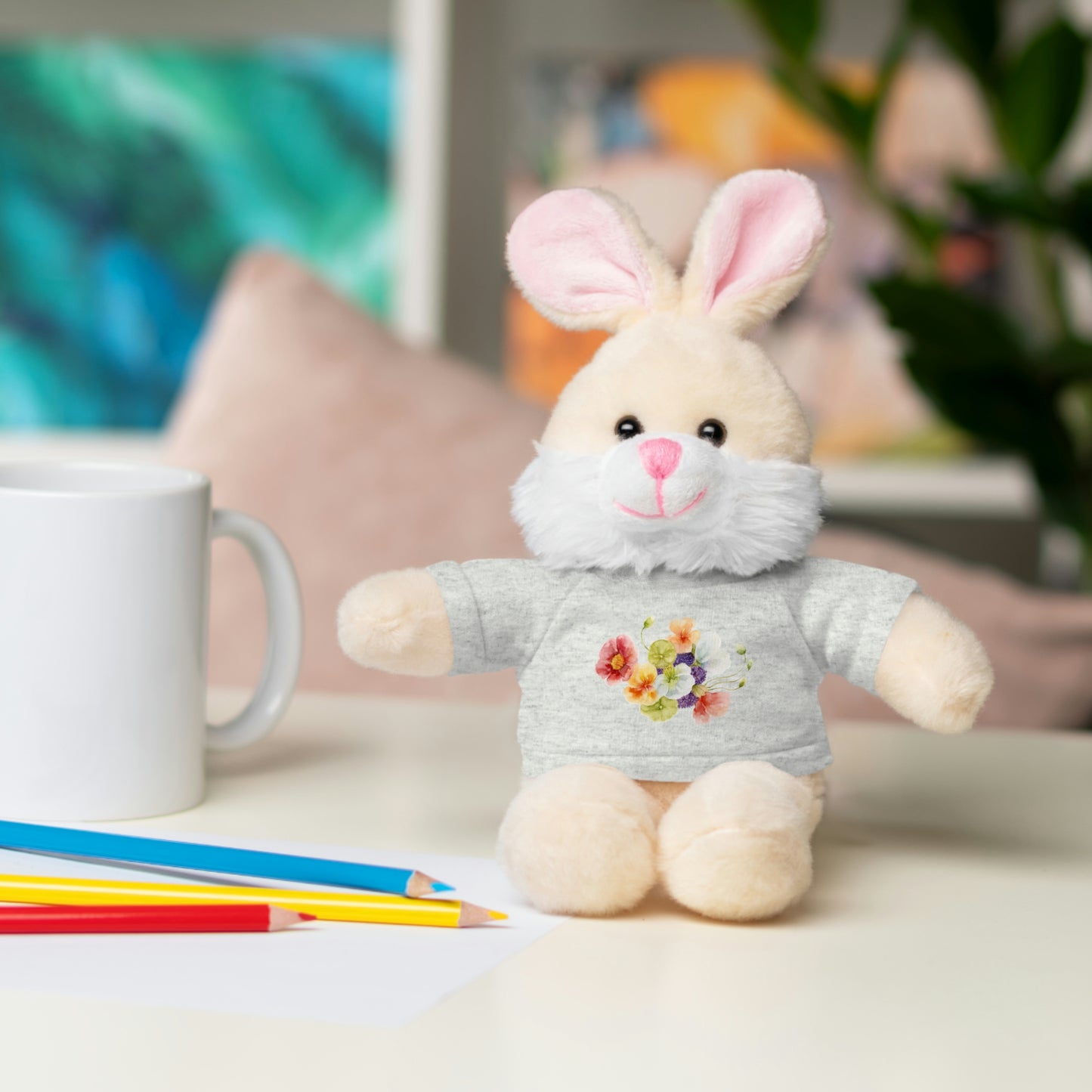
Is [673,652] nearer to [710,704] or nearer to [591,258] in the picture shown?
[710,704]

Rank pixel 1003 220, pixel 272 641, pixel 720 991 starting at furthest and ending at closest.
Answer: pixel 1003 220 < pixel 272 641 < pixel 720 991

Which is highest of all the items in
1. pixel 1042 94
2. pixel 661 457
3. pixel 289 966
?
pixel 1042 94

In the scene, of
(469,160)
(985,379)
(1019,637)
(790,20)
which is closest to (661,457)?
(1019,637)

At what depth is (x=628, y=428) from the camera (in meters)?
0.45

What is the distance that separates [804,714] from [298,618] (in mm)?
245

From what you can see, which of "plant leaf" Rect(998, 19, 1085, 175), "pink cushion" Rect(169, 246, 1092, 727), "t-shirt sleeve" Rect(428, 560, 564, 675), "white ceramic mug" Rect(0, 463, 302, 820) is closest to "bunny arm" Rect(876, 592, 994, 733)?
"t-shirt sleeve" Rect(428, 560, 564, 675)

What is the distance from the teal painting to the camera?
184 cm

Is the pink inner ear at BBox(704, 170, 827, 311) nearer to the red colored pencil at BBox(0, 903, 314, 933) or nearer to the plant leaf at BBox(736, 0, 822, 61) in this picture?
the red colored pencil at BBox(0, 903, 314, 933)

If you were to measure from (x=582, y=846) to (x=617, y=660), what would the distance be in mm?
61

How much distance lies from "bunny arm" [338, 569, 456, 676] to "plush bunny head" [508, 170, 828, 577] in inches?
1.5

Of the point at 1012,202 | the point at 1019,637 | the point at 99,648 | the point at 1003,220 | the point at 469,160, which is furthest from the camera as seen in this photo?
the point at 469,160

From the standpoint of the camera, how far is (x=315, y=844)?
1.68ft

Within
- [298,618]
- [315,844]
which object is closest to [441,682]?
[298,618]

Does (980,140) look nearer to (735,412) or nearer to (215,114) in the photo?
(215,114)
